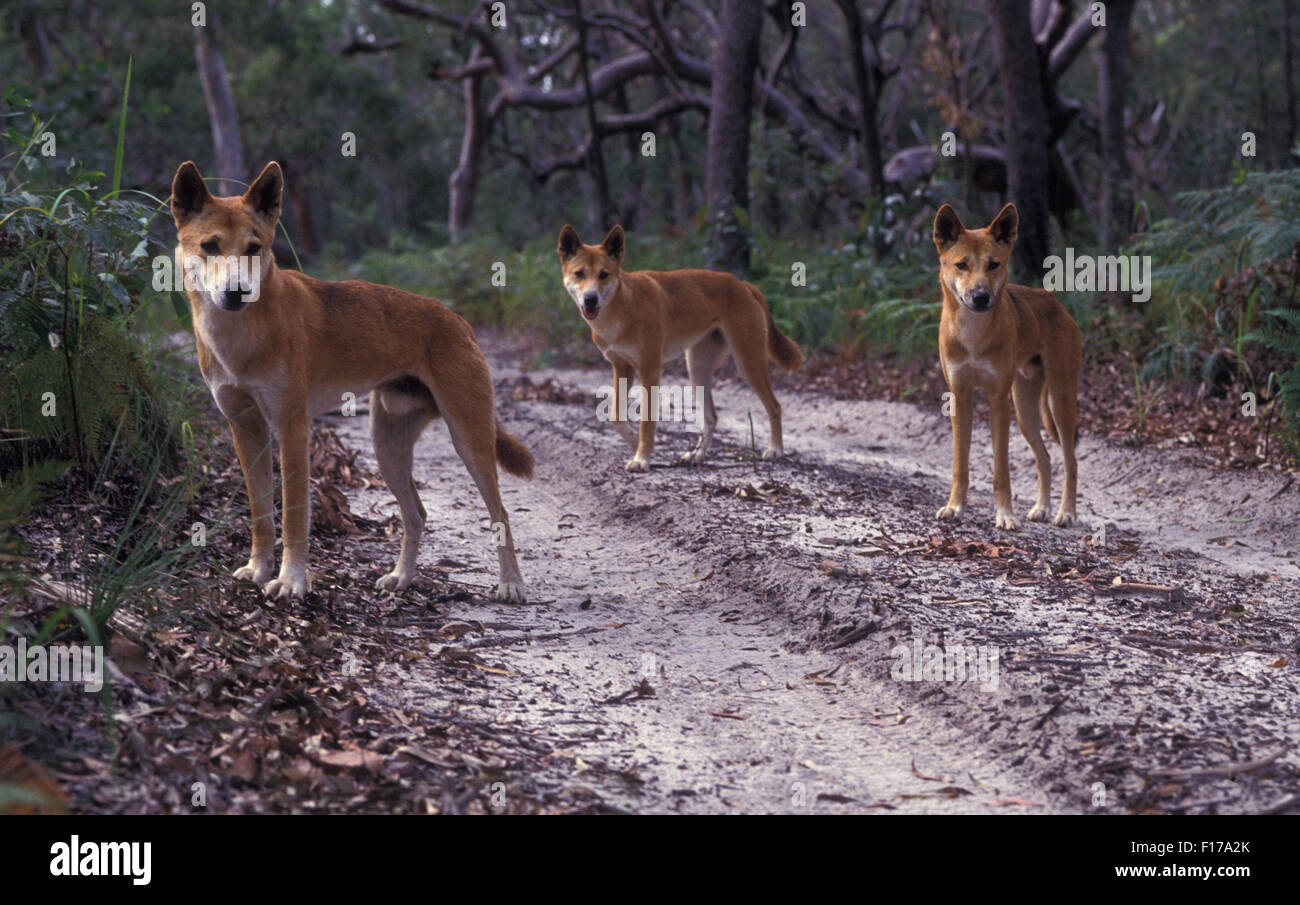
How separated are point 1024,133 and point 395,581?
9.01 meters

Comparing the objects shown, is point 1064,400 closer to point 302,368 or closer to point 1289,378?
point 1289,378

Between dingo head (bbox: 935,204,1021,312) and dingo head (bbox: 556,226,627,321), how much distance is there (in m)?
2.44

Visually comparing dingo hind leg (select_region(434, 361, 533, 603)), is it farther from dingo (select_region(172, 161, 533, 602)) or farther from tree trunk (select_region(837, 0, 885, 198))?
tree trunk (select_region(837, 0, 885, 198))

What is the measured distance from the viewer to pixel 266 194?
4637mm

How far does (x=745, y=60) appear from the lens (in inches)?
554

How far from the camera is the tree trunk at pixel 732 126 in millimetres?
13836

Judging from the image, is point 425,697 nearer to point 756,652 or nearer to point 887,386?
point 756,652

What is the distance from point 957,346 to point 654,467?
2480 millimetres

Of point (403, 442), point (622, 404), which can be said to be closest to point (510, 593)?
point (403, 442)

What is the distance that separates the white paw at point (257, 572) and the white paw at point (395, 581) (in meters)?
0.57

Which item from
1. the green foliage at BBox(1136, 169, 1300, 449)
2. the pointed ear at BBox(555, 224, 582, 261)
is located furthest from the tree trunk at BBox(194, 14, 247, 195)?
the green foliage at BBox(1136, 169, 1300, 449)

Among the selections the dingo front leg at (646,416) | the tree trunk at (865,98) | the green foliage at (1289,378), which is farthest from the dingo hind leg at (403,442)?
the tree trunk at (865,98)

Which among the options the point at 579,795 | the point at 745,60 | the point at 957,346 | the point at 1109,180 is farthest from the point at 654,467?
the point at 745,60

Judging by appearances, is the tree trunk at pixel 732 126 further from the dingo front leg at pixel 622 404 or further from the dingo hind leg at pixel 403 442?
the dingo hind leg at pixel 403 442
